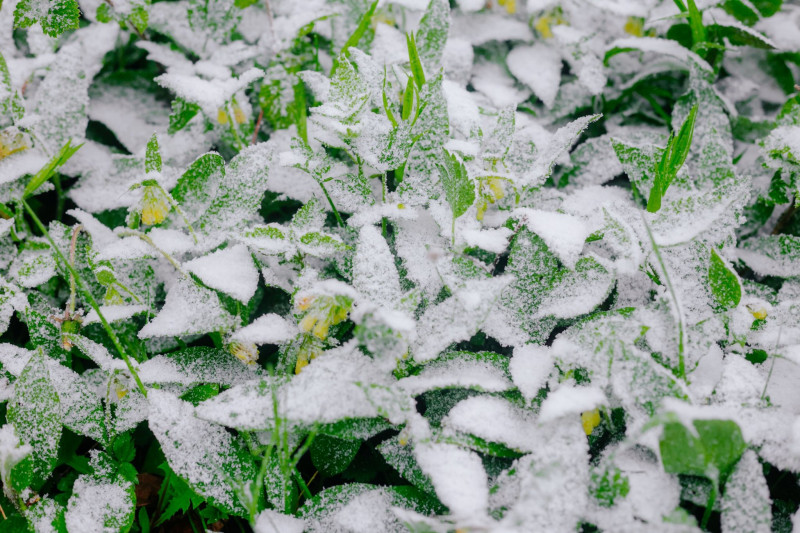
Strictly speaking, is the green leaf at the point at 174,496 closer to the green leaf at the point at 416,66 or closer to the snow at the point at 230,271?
the snow at the point at 230,271

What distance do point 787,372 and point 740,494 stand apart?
0.24m

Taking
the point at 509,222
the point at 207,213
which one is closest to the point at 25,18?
the point at 207,213

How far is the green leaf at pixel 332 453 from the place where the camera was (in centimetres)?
88

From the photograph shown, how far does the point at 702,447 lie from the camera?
27.5 inches

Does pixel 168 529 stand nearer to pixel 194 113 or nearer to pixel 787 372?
pixel 194 113

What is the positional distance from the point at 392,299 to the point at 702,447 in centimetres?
42

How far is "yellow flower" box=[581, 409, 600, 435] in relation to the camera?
0.79 meters

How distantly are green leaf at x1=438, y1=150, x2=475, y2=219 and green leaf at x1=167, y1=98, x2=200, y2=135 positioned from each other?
22.3 inches

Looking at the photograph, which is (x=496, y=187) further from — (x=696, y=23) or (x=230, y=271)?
(x=696, y=23)

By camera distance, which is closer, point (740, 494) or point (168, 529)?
point (740, 494)

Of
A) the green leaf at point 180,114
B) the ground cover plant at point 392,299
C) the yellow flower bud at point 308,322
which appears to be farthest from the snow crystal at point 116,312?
the green leaf at point 180,114

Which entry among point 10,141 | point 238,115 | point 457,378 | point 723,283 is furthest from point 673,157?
point 10,141

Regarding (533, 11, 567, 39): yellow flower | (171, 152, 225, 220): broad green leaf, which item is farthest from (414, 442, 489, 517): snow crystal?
(533, 11, 567, 39): yellow flower

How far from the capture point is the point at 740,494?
0.71m
